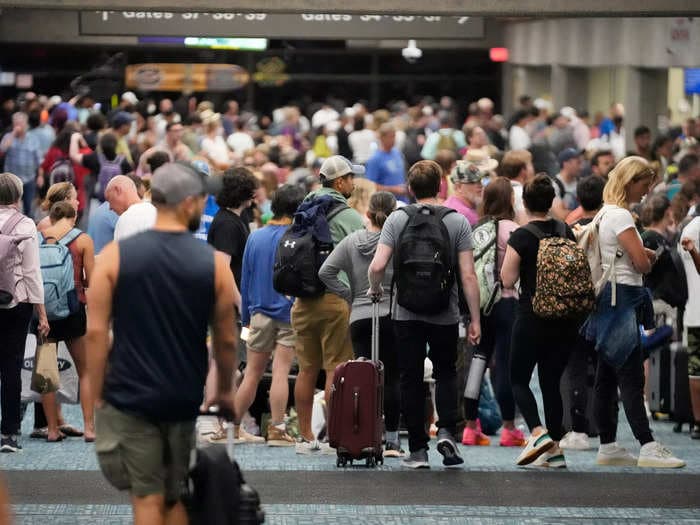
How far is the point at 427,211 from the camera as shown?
952 centimetres

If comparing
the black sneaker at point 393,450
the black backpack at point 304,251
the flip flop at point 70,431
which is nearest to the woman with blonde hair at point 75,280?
the flip flop at point 70,431

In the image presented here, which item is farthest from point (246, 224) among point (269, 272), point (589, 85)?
point (589, 85)

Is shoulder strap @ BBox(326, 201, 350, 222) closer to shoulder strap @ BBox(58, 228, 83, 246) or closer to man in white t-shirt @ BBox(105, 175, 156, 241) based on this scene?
man in white t-shirt @ BBox(105, 175, 156, 241)

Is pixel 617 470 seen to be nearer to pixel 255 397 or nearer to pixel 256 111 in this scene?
pixel 255 397

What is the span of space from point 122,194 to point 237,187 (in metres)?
0.76

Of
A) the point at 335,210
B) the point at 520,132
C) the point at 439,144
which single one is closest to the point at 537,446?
the point at 335,210

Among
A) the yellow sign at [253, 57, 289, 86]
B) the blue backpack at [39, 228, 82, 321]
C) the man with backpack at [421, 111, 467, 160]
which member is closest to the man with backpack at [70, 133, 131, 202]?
the man with backpack at [421, 111, 467, 160]

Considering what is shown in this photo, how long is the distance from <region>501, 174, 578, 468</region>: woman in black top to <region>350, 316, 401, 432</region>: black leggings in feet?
→ 2.50

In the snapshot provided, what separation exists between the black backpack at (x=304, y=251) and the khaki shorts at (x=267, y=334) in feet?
1.88

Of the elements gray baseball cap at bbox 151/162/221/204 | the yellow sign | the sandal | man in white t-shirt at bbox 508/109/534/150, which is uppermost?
the yellow sign

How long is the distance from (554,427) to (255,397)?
269 centimetres

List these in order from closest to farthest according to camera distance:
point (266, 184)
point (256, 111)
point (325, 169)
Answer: point (325, 169) < point (266, 184) < point (256, 111)

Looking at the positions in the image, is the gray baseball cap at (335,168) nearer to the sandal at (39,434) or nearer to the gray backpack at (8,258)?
the gray backpack at (8,258)

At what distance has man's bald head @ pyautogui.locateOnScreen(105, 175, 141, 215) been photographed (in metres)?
11.1
